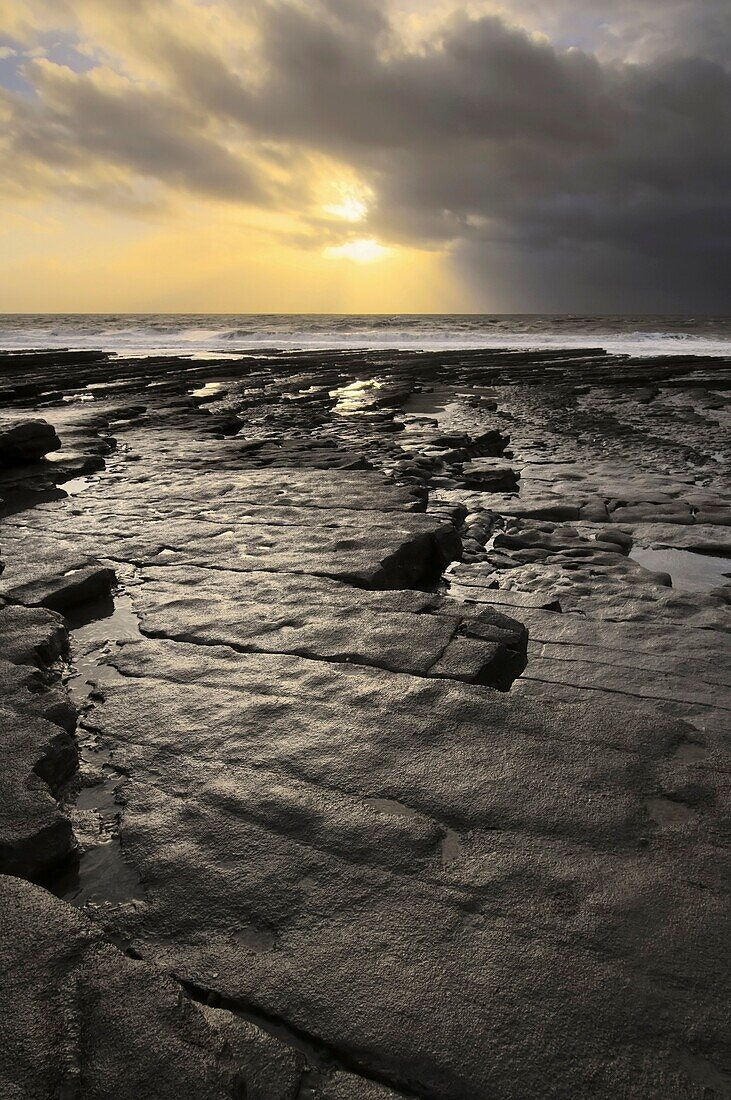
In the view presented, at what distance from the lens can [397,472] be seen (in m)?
6.68

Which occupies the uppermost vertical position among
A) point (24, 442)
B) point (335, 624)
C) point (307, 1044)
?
point (24, 442)

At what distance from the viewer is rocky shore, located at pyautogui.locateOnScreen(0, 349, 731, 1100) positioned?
1369 millimetres

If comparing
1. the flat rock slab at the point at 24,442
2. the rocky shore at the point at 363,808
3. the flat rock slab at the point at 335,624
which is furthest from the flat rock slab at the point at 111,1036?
the flat rock slab at the point at 24,442

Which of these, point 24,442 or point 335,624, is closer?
point 335,624

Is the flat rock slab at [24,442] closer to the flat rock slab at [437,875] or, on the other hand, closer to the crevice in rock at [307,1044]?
the flat rock slab at [437,875]

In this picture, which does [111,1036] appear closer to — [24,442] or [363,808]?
[363,808]

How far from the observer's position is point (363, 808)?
6.63ft

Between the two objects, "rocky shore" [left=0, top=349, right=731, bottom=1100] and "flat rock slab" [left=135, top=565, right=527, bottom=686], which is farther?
"flat rock slab" [left=135, top=565, right=527, bottom=686]

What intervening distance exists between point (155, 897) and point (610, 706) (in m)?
1.74

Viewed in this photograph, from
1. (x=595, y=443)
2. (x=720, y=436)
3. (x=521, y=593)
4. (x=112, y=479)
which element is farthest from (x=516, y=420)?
(x=521, y=593)

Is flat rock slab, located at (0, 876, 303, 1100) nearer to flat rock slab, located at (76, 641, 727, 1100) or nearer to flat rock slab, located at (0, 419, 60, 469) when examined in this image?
flat rock slab, located at (76, 641, 727, 1100)

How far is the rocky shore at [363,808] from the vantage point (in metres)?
1.37

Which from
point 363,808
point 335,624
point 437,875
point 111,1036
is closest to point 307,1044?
point 111,1036

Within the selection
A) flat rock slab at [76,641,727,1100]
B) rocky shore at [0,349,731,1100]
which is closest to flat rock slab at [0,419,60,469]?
rocky shore at [0,349,731,1100]
